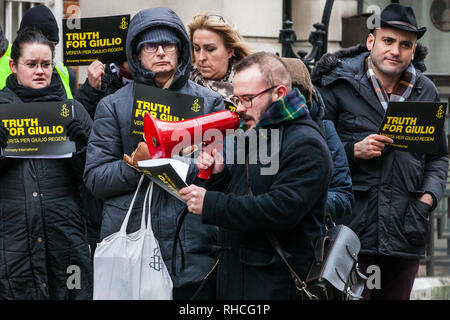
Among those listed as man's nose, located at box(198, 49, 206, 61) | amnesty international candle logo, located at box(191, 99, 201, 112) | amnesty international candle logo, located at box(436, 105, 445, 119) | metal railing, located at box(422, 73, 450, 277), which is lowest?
metal railing, located at box(422, 73, 450, 277)

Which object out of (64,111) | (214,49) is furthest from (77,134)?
(214,49)

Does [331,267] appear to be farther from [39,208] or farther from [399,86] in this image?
[39,208]

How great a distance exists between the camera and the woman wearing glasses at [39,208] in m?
5.74

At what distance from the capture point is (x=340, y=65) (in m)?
6.07

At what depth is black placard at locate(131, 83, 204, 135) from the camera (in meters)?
5.00

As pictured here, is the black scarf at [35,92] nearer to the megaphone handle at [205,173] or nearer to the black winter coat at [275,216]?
the megaphone handle at [205,173]

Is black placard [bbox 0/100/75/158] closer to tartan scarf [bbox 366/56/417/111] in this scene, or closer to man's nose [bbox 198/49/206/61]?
man's nose [bbox 198/49/206/61]

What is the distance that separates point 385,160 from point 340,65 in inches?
26.4

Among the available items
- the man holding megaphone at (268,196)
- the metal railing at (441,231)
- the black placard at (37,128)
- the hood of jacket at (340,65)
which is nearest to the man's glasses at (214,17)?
the hood of jacket at (340,65)

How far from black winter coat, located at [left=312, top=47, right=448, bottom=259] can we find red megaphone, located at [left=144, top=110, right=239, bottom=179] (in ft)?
4.44

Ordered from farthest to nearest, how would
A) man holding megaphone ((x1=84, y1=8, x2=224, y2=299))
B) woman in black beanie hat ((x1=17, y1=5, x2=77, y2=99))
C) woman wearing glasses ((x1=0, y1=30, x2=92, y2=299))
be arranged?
woman in black beanie hat ((x1=17, y1=5, x2=77, y2=99)) < woman wearing glasses ((x1=0, y1=30, x2=92, y2=299)) < man holding megaphone ((x1=84, y1=8, x2=224, y2=299))

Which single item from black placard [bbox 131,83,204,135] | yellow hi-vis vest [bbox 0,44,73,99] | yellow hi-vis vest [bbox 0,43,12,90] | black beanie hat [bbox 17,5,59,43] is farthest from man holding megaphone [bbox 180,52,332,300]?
black beanie hat [bbox 17,5,59,43]

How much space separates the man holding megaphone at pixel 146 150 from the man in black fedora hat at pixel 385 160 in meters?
0.99
